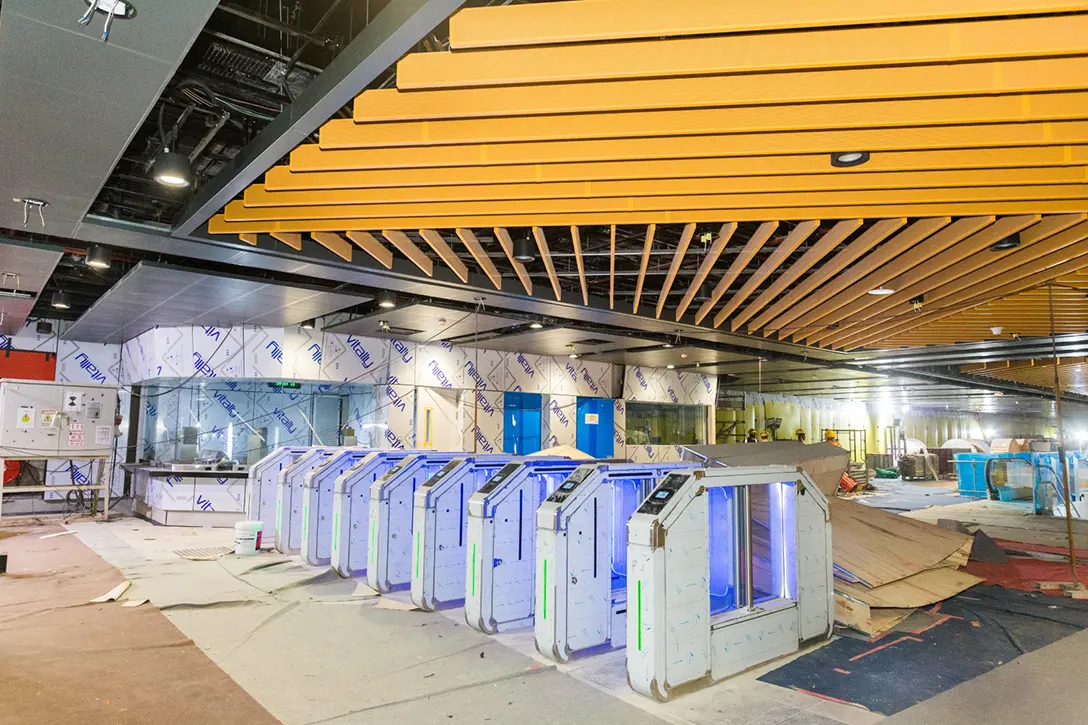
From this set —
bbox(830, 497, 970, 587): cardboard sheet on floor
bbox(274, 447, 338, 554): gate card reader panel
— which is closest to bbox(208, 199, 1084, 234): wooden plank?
bbox(830, 497, 970, 587): cardboard sheet on floor

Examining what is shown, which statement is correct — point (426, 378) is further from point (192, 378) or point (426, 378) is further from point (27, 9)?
point (27, 9)

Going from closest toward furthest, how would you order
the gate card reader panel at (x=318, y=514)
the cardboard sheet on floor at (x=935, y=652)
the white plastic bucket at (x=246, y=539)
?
the cardboard sheet on floor at (x=935, y=652)
the gate card reader panel at (x=318, y=514)
the white plastic bucket at (x=246, y=539)

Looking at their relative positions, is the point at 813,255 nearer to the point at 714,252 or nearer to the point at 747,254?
the point at 747,254

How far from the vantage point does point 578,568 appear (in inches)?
174

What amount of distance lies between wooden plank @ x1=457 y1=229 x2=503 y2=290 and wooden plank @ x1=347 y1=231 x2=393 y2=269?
807 millimetres

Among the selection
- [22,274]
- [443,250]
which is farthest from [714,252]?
[22,274]

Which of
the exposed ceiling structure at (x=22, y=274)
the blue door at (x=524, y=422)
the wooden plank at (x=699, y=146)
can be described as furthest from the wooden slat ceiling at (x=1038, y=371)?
the exposed ceiling structure at (x=22, y=274)

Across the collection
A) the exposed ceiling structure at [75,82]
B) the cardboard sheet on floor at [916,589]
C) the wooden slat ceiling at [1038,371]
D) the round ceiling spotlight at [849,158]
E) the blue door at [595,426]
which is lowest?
the cardboard sheet on floor at [916,589]

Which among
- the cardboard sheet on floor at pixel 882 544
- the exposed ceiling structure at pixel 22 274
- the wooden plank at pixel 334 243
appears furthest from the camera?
the exposed ceiling structure at pixel 22 274

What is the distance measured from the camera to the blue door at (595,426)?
15.1 meters

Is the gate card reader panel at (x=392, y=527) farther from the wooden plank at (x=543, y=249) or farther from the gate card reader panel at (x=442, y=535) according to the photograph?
the wooden plank at (x=543, y=249)

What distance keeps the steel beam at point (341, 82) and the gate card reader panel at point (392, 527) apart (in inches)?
111

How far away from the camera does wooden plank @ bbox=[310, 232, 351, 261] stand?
6.09m

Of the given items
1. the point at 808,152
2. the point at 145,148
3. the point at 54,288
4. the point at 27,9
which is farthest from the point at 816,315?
the point at 54,288
